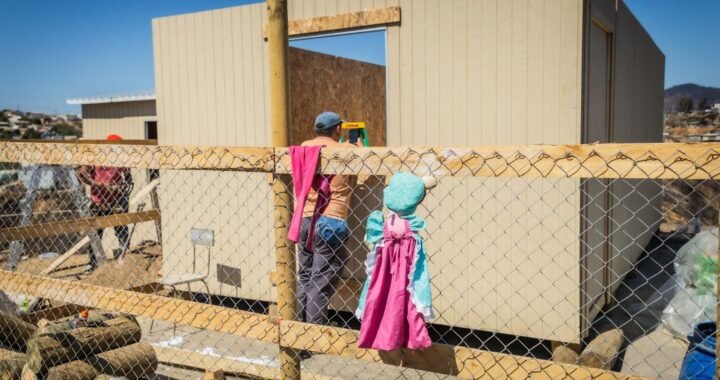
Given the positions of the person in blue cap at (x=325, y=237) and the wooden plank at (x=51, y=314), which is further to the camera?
the wooden plank at (x=51, y=314)

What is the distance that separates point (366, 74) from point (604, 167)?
5135mm

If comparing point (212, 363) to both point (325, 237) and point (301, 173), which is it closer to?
point (325, 237)

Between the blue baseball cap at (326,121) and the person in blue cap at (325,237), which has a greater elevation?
the blue baseball cap at (326,121)

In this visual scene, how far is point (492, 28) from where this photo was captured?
4.68 metres

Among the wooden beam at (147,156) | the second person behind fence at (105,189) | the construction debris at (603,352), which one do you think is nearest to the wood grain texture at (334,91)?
the wooden beam at (147,156)

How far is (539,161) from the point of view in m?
2.14

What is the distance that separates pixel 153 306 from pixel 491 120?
298 centimetres

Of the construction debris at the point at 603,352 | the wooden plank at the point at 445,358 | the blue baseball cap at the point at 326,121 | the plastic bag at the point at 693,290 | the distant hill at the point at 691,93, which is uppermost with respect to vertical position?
the distant hill at the point at 691,93

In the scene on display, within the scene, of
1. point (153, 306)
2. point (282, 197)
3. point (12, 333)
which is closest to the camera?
point (282, 197)

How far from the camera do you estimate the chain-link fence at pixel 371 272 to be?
2.38 metres

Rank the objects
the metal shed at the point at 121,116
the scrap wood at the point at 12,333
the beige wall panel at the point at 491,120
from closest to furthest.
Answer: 1. the scrap wood at the point at 12,333
2. the beige wall panel at the point at 491,120
3. the metal shed at the point at 121,116

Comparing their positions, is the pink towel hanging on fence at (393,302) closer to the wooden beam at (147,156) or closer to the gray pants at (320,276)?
the wooden beam at (147,156)

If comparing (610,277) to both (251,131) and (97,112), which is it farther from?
(97,112)

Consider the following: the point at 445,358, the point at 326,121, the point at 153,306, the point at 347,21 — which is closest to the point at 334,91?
the point at 347,21
